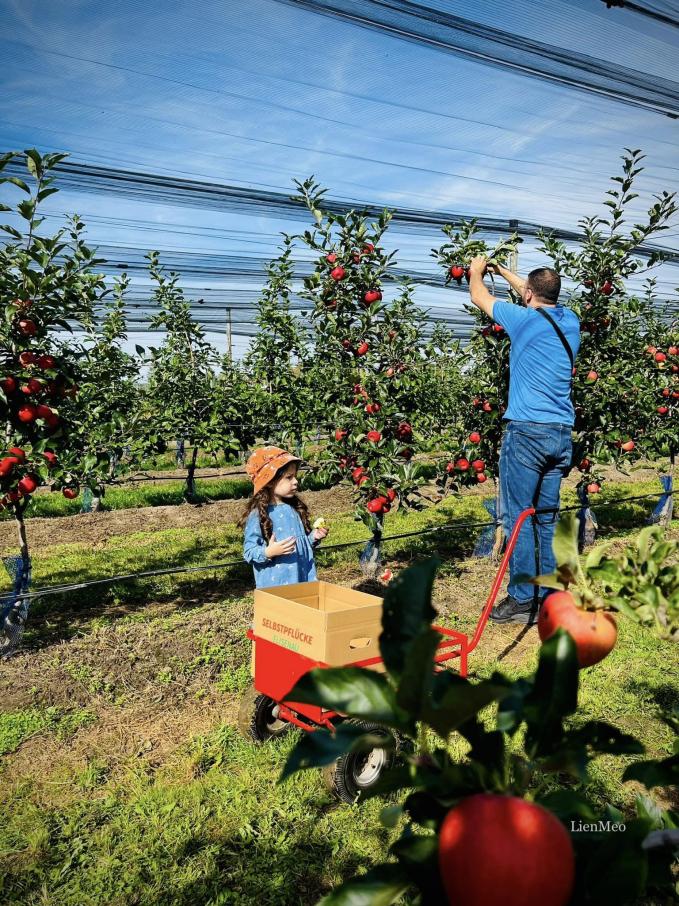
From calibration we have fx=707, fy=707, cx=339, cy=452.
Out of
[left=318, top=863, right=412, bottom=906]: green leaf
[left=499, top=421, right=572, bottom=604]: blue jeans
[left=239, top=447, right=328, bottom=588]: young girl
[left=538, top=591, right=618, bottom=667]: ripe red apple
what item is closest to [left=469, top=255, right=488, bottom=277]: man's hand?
[left=499, top=421, right=572, bottom=604]: blue jeans

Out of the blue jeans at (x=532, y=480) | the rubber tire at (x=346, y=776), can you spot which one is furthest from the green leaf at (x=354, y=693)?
the blue jeans at (x=532, y=480)

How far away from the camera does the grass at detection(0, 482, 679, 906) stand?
7.07 ft

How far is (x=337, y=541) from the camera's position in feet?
22.3

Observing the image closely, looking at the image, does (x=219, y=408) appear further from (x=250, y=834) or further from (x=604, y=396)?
(x=250, y=834)

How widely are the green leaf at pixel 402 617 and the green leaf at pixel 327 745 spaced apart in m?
0.05

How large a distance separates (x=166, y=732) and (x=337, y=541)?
3.83 metres

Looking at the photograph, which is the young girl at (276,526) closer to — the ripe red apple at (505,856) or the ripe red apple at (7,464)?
the ripe red apple at (7,464)

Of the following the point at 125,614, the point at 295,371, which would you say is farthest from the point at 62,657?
the point at 295,371

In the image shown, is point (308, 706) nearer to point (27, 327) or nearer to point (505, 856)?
point (505, 856)

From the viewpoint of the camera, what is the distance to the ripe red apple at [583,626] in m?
0.73

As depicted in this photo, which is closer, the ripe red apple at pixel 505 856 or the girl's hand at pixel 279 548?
the ripe red apple at pixel 505 856

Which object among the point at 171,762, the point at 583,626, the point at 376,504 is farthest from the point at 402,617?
the point at 376,504

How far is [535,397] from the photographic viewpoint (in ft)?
12.4

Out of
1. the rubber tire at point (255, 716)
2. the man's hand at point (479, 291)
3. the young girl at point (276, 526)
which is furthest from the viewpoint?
the man's hand at point (479, 291)
